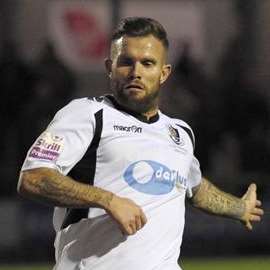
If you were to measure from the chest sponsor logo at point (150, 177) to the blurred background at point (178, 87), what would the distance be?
747cm

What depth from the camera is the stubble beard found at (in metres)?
5.61

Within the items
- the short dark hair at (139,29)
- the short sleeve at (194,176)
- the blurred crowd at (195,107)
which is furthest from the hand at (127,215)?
the blurred crowd at (195,107)

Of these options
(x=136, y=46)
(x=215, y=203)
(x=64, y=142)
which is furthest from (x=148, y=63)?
(x=215, y=203)

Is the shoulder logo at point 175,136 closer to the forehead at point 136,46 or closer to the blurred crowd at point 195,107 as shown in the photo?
the forehead at point 136,46

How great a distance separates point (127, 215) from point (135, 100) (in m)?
0.70

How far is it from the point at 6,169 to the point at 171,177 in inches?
311

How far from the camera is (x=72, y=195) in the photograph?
5219mm

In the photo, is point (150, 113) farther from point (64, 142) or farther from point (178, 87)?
point (178, 87)

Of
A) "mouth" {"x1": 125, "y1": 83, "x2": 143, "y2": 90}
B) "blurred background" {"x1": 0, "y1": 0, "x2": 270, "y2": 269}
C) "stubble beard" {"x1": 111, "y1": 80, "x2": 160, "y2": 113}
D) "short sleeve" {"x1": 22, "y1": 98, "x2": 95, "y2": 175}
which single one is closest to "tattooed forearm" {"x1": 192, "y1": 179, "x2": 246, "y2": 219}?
"stubble beard" {"x1": 111, "y1": 80, "x2": 160, "y2": 113}

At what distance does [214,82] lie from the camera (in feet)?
49.1

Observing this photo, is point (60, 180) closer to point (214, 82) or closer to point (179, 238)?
point (179, 238)

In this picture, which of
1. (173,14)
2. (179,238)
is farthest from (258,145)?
(179,238)

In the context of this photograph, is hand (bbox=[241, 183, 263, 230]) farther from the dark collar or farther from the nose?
the nose

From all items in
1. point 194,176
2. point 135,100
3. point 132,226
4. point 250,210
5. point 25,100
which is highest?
point 135,100
